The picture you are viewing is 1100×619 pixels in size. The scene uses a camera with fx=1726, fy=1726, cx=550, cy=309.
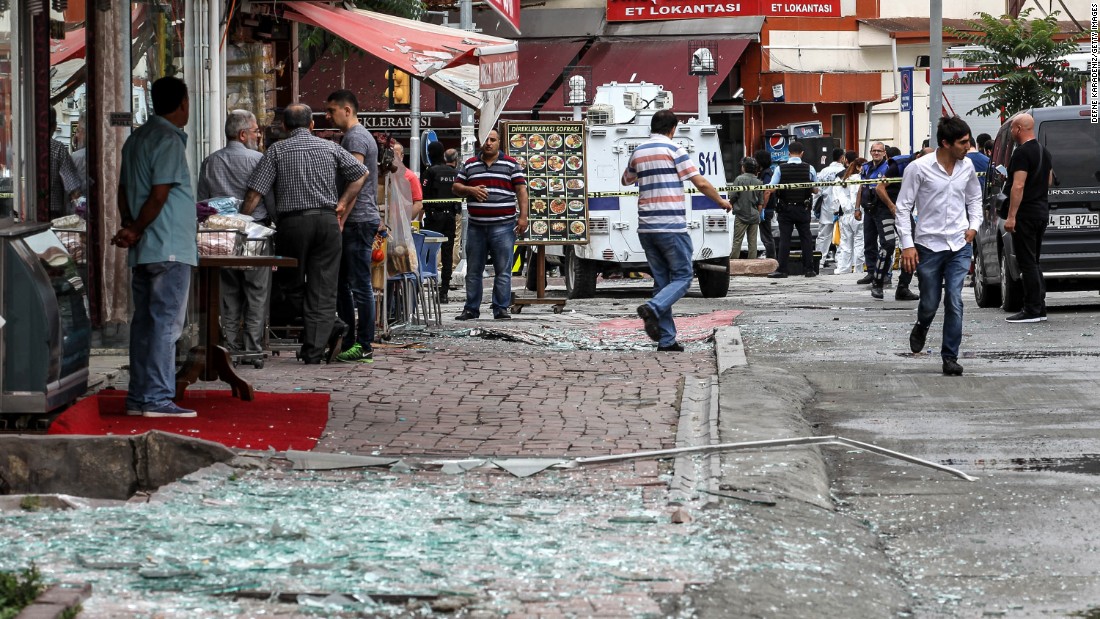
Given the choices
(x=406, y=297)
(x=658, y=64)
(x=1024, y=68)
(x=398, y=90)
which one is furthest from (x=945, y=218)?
(x=398, y=90)

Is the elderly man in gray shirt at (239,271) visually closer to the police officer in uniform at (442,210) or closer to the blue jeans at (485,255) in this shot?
the blue jeans at (485,255)

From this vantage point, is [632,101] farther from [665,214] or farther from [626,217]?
[665,214]

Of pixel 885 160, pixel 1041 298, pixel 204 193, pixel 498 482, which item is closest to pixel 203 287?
pixel 204 193

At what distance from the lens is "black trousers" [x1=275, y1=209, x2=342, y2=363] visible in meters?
11.5

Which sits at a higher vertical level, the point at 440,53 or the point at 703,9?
the point at 703,9

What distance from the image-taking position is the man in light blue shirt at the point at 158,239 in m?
8.80

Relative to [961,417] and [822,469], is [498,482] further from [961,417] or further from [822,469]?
[961,417]

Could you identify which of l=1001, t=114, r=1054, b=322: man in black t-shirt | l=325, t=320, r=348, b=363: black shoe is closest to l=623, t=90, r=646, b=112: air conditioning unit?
l=1001, t=114, r=1054, b=322: man in black t-shirt

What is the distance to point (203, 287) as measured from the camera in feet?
32.6

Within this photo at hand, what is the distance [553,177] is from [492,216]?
2451 millimetres

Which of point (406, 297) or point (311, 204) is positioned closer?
point (311, 204)

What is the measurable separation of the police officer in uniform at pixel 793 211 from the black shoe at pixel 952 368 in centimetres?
1323

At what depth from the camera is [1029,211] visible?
50.8ft

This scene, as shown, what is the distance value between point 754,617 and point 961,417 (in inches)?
193
